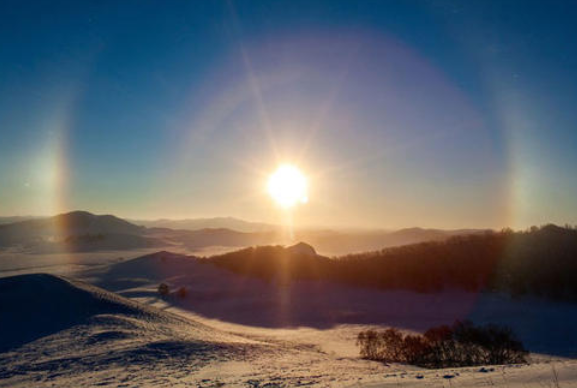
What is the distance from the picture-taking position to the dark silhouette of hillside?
2173 centimetres

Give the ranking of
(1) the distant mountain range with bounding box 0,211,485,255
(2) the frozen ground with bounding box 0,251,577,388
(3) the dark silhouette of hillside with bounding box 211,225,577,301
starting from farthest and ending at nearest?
(1) the distant mountain range with bounding box 0,211,485,255 → (3) the dark silhouette of hillside with bounding box 211,225,577,301 → (2) the frozen ground with bounding box 0,251,577,388

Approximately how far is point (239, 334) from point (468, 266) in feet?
50.1

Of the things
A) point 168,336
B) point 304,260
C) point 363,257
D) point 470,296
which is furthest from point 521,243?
point 168,336

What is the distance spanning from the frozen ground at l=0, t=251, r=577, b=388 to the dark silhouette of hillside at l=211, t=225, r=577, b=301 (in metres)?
1.28

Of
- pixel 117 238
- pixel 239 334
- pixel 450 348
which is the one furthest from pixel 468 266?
pixel 117 238

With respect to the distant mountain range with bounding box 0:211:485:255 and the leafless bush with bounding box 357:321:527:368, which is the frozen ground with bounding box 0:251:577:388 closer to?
the leafless bush with bounding box 357:321:527:368

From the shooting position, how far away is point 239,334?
16.6 meters

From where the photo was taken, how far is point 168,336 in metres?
11.7

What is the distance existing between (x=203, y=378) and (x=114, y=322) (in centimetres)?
623

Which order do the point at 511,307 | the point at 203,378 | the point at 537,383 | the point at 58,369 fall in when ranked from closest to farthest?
the point at 537,383, the point at 203,378, the point at 58,369, the point at 511,307

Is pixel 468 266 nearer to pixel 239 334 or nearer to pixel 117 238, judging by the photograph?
pixel 239 334

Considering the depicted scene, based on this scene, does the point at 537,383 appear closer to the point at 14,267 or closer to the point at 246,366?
the point at 246,366

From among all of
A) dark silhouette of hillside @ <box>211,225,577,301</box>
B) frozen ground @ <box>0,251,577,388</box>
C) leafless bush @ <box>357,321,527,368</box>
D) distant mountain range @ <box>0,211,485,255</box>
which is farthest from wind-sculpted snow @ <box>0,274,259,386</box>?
distant mountain range @ <box>0,211,485,255</box>

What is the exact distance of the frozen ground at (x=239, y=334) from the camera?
24.2 ft
